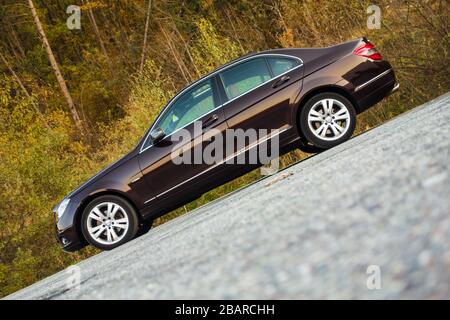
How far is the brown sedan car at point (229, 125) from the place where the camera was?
7395 millimetres

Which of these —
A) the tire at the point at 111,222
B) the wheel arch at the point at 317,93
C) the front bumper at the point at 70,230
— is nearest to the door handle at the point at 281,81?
the wheel arch at the point at 317,93

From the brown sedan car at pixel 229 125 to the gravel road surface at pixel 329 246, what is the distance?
2928mm

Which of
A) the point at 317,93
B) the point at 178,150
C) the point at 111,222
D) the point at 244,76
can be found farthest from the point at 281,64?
the point at 111,222

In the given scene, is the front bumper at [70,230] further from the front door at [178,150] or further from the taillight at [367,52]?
the taillight at [367,52]

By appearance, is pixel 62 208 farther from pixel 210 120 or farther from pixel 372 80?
pixel 372 80

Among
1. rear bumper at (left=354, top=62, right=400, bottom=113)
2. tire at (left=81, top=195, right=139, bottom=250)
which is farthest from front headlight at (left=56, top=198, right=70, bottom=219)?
rear bumper at (left=354, top=62, right=400, bottom=113)

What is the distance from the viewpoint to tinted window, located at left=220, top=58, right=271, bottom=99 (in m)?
7.62

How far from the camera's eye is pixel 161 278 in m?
3.05

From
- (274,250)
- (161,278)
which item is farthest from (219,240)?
(274,250)

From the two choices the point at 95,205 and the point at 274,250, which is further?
the point at 95,205

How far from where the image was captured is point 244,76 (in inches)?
304

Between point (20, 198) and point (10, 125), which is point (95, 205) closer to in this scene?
point (20, 198)

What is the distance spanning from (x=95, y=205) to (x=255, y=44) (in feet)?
27.6
